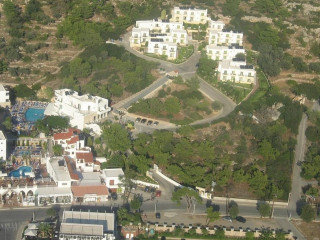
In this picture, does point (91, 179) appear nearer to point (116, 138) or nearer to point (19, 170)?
point (116, 138)

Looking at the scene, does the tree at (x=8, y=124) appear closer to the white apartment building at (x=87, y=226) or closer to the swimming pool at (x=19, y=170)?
the swimming pool at (x=19, y=170)

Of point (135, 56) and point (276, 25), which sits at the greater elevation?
point (276, 25)

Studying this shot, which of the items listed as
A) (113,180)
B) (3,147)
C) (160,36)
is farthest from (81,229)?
(160,36)

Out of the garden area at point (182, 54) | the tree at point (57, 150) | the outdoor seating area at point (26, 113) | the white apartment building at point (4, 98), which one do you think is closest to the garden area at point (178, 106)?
the garden area at point (182, 54)

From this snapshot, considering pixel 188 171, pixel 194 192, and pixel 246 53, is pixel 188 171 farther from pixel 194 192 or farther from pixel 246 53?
pixel 246 53

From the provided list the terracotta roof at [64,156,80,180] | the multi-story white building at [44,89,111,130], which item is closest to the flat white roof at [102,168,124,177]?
the terracotta roof at [64,156,80,180]

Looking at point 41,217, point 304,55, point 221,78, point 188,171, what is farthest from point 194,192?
point 304,55
